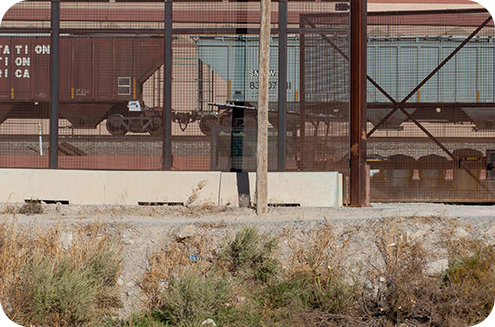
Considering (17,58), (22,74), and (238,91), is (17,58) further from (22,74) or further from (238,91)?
(238,91)

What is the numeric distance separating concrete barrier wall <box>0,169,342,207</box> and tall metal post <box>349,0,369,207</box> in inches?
20.0

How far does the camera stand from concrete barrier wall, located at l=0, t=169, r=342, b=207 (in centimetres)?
1285

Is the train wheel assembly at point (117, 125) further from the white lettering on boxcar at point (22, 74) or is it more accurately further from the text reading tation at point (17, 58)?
the white lettering on boxcar at point (22, 74)

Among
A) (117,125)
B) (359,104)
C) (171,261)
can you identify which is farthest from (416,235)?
(117,125)

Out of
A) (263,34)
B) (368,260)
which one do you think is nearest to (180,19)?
(263,34)

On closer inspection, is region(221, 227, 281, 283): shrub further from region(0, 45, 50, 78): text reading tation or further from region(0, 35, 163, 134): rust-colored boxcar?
region(0, 45, 50, 78): text reading tation

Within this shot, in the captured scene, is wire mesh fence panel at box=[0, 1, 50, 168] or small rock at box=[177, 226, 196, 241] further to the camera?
wire mesh fence panel at box=[0, 1, 50, 168]

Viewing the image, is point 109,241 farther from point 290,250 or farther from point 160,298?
point 290,250

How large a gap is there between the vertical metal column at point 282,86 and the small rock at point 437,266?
5064 millimetres

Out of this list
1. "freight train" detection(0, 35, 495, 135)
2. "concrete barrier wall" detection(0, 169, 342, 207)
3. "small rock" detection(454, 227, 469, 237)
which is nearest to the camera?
"small rock" detection(454, 227, 469, 237)

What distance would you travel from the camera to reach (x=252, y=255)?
875 centimetres

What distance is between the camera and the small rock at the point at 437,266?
8531 mm

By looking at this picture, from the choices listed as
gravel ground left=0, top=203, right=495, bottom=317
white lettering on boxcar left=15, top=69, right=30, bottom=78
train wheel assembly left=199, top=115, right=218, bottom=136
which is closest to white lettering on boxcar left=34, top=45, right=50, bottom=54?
white lettering on boxcar left=15, top=69, right=30, bottom=78

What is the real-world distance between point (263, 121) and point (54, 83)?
5.45m
